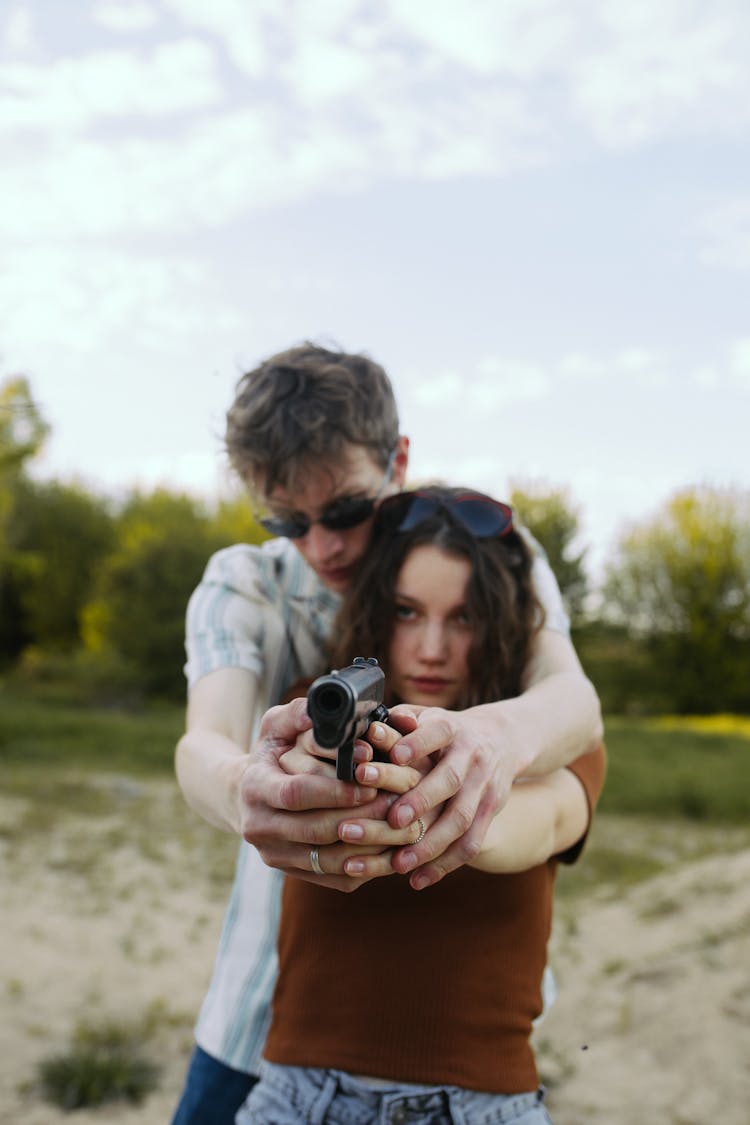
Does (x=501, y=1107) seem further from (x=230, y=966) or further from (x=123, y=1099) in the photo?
(x=123, y=1099)

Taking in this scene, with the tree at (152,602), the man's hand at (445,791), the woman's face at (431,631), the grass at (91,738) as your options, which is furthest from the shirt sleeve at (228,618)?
the tree at (152,602)

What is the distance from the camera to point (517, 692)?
2830 mm

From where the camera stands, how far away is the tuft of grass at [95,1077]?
613 centimetres

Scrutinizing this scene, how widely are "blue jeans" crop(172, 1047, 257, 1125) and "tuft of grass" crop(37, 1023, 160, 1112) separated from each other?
11.2 feet

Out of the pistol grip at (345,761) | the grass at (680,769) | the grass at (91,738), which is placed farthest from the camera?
the grass at (91,738)

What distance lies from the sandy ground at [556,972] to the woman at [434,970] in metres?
3.87

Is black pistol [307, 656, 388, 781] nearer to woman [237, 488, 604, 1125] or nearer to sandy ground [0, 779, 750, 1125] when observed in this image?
woman [237, 488, 604, 1125]

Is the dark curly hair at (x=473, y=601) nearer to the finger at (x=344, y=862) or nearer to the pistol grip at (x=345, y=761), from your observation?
the finger at (x=344, y=862)

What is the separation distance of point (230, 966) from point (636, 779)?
16.2 m

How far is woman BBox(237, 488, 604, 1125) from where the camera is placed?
7.55 ft

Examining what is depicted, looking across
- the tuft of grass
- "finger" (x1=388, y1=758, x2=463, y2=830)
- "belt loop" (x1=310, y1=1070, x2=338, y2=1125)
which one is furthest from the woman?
the tuft of grass

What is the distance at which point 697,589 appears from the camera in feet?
82.4

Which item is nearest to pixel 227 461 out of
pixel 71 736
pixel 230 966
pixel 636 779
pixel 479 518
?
pixel 479 518

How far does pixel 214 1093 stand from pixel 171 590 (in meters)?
29.0
